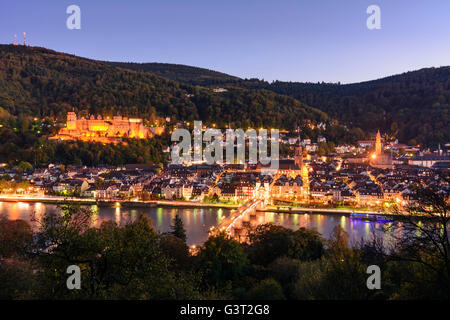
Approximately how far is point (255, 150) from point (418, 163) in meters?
8.49

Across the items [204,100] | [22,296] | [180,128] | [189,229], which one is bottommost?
[189,229]

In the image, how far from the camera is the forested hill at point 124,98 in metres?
29.9

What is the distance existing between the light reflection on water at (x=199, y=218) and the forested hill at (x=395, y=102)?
1925 centimetres

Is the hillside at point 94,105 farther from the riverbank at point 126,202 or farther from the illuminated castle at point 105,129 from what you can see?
the riverbank at point 126,202

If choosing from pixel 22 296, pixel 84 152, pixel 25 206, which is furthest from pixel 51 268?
pixel 84 152

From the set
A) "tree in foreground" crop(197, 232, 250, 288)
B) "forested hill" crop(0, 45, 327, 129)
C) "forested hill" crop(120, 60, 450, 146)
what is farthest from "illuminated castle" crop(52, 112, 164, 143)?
"tree in foreground" crop(197, 232, 250, 288)

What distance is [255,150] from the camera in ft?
77.5

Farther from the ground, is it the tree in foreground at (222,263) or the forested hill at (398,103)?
the forested hill at (398,103)

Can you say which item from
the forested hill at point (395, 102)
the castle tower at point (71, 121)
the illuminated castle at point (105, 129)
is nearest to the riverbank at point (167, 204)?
the illuminated castle at point (105, 129)

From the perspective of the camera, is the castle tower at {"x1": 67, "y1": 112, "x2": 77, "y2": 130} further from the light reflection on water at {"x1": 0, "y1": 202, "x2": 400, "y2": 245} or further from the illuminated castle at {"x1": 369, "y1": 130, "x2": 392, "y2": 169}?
the illuminated castle at {"x1": 369, "y1": 130, "x2": 392, "y2": 169}

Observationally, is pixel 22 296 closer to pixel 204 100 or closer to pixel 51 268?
pixel 51 268

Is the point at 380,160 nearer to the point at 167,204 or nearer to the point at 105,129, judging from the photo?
the point at 167,204

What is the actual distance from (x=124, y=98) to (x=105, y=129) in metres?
7.65

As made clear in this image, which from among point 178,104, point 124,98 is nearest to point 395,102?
point 178,104
